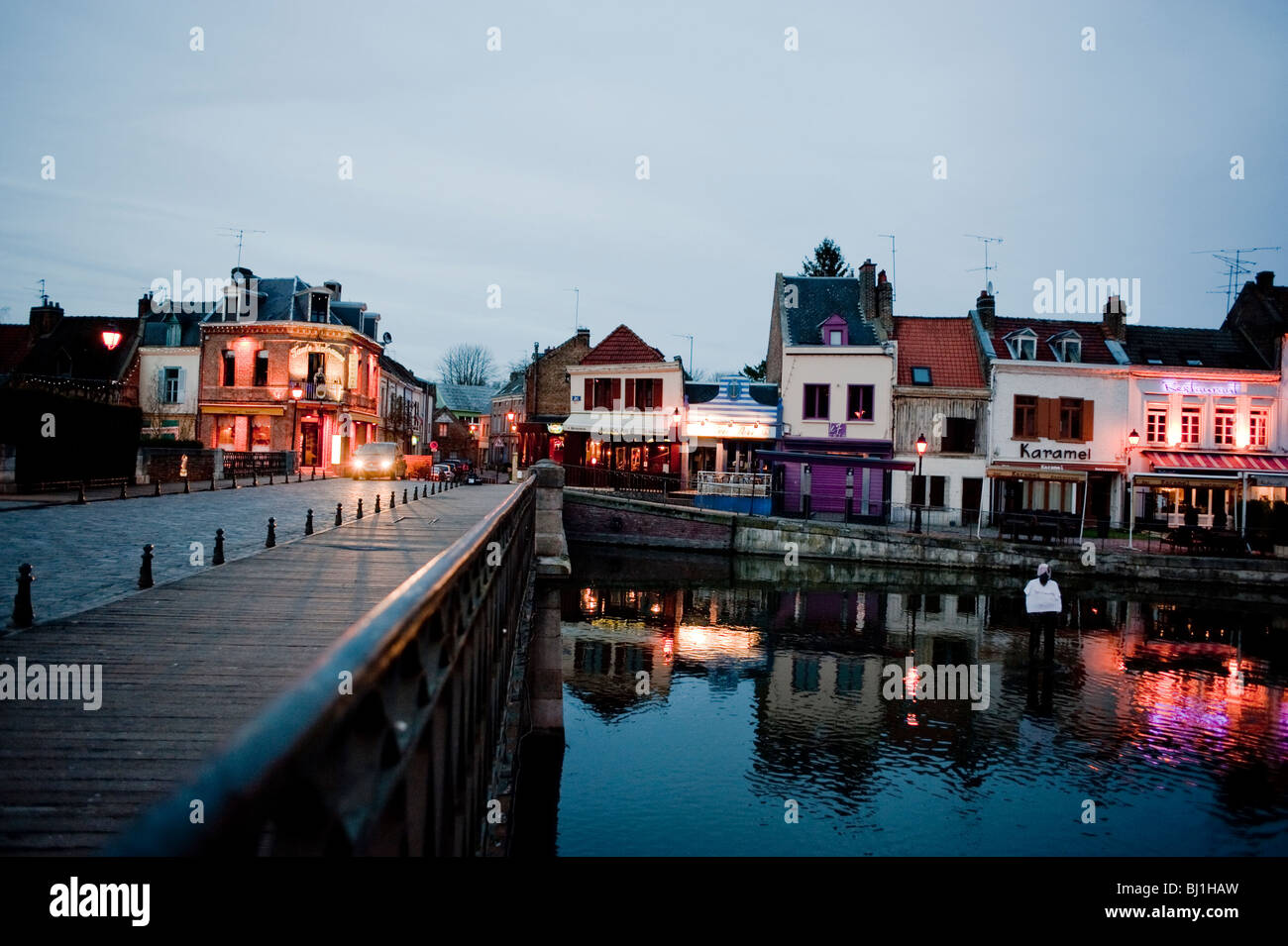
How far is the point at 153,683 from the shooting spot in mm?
5863

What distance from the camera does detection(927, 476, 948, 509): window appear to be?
3878 centimetres

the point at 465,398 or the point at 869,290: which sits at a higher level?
the point at 869,290

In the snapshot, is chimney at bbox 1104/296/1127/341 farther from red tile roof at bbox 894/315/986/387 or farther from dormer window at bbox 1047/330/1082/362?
red tile roof at bbox 894/315/986/387

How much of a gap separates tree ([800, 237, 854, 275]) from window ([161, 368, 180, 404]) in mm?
41947

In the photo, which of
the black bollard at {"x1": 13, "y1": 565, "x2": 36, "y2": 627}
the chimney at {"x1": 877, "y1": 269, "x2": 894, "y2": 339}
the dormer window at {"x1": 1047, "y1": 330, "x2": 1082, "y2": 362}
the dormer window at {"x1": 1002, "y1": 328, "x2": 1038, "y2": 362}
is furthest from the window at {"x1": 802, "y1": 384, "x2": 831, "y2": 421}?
the black bollard at {"x1": 13, "y1": 565, "x2": 36, "y2": 627}

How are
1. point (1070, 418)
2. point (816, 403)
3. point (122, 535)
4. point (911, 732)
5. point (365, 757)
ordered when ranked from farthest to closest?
point (816, 403) → point (1070, 418) → point (122, 535) → point (911, 732) → point (365, 757)

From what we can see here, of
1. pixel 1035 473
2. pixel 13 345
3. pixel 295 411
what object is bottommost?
pixel 1035 473

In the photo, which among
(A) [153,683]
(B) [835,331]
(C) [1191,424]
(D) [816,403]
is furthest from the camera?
(B) [835,331]

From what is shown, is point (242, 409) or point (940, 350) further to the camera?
point (242, 409)

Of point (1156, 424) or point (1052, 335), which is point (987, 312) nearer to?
point (1052, 335)

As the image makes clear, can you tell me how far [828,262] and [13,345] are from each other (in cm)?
5147

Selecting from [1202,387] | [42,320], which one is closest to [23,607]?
[1202,387]

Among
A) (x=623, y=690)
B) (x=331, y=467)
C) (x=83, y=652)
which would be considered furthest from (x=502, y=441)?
(x=83, y=652)
